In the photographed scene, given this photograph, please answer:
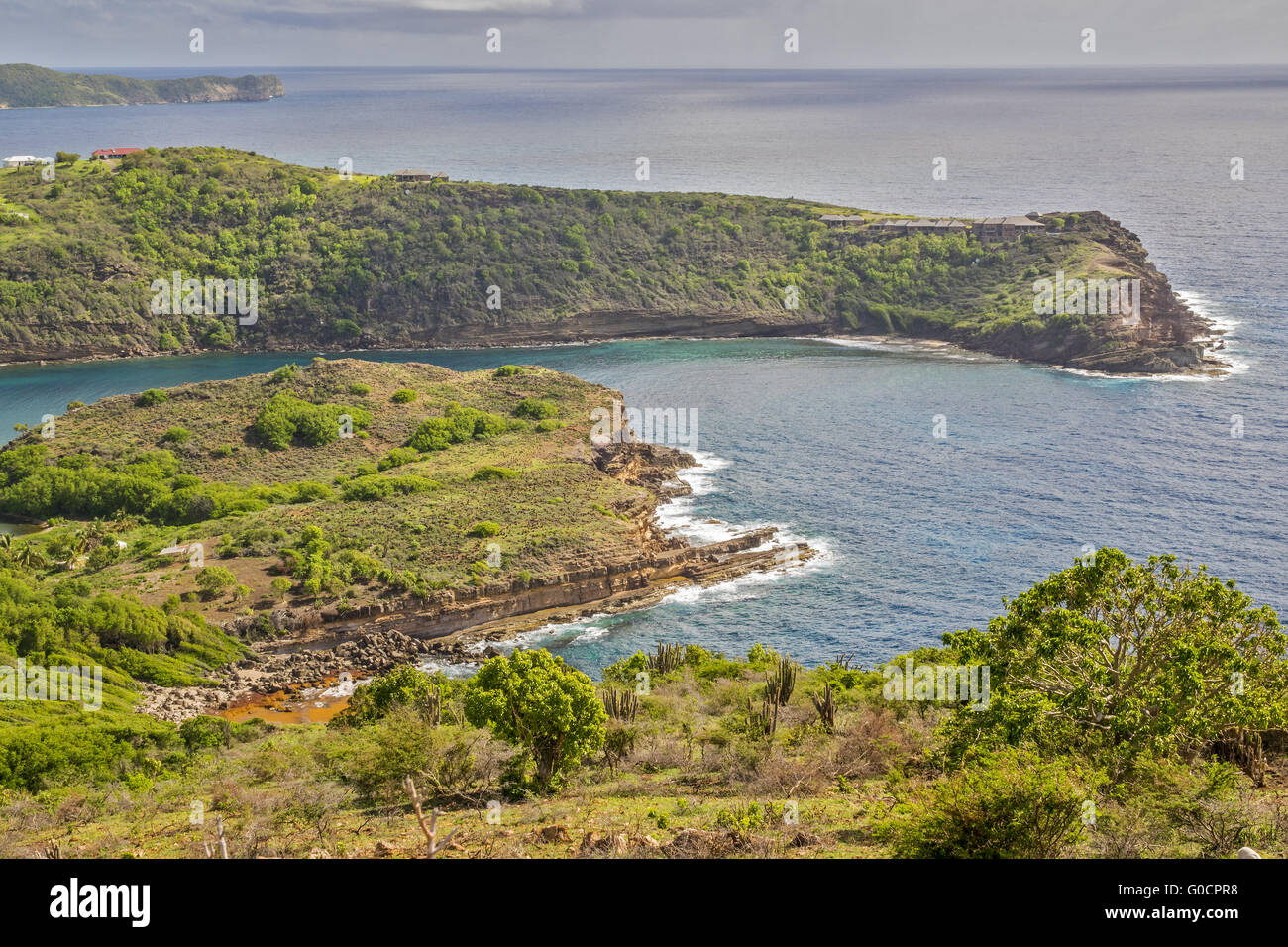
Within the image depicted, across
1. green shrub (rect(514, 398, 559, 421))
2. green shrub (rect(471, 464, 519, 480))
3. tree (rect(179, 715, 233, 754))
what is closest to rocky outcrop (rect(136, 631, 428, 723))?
tree (rect(179, 715, 233, 754))

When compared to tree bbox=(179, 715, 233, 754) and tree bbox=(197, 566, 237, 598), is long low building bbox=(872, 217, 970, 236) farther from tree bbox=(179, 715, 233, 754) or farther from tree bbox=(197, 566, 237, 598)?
tree bbox=(179, 715, 233, 754)

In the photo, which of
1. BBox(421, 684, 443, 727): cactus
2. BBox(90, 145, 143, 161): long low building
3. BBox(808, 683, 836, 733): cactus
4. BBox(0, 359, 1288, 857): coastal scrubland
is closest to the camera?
BBox(0, 359, 1288, 857): coastal scrubland

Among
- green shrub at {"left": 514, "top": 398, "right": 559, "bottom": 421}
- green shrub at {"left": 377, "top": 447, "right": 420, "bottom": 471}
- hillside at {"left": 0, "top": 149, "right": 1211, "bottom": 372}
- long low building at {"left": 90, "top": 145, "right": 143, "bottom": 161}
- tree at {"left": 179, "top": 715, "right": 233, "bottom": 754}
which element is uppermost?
long low building at {"left": 90, "top": 145, "right": 143, "bottom": 161}

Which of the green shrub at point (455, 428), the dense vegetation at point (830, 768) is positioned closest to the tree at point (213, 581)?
the dense vegetation at point (830, 768)

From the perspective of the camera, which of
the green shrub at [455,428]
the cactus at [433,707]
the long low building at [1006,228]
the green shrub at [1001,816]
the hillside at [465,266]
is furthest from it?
the long low building at [1006,228]

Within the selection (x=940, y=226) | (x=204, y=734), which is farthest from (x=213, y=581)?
(x=940, y=226)

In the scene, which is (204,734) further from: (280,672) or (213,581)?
(213,581)

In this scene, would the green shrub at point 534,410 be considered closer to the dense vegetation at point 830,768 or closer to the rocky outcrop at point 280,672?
the rocky outcrop at point 280,672
